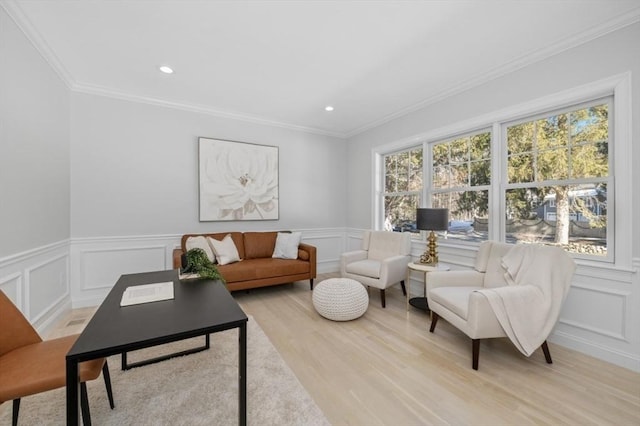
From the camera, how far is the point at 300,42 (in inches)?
92.8

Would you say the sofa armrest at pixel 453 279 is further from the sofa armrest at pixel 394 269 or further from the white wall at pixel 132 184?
the white wall at pixel 132 184

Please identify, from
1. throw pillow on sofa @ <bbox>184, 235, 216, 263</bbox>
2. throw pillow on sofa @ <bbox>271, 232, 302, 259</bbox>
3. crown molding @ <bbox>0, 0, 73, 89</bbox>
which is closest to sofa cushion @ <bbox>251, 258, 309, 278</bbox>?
throw pillow on sofa @ <bbox>271, 232, 302, 259</bbox>

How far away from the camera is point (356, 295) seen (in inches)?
111

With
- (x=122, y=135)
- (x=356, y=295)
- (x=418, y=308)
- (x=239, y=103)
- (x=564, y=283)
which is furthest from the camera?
(x=239, y=103)

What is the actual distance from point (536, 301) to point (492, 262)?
0.61 metres

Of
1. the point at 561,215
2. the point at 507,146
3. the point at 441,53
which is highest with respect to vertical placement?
the point at 441,53

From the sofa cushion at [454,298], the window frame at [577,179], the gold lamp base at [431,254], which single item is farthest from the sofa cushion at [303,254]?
the window frame at [577,179]

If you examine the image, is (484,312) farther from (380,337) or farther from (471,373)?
(380,337)

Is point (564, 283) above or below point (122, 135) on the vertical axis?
below

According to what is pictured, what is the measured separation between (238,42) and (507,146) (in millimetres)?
2964

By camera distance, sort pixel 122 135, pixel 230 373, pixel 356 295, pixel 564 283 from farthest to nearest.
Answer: pixel 122 135
pixel 356 295
pixel 564 283
pixel 230 373

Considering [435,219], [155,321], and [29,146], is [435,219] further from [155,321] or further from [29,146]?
[29,146]

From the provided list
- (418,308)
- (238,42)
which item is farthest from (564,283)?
(238,42)

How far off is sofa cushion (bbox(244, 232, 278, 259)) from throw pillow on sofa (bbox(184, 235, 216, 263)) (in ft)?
1.88
